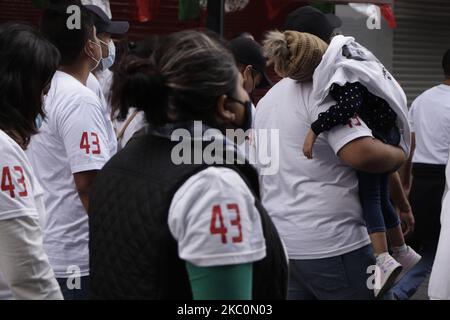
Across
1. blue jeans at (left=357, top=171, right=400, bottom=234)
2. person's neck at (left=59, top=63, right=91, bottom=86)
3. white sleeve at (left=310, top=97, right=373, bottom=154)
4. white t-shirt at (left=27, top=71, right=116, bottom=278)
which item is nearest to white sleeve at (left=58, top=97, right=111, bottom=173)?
white t-shirt at (left=27, top=71, right=116, bottom=278)

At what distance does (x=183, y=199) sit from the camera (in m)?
2.30

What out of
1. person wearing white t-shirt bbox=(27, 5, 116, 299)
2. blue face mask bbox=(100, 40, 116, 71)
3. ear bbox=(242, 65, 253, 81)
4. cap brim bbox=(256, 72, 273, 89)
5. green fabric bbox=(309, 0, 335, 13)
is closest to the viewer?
person wearing white t-shirt bbox=(27, 5, 116, 299)

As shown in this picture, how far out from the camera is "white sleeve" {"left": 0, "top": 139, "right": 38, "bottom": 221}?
2764mm

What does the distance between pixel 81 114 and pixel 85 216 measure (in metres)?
0.46

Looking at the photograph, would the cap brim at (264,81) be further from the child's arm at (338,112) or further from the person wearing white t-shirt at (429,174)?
the person wearing white t-shirt at (429,174)

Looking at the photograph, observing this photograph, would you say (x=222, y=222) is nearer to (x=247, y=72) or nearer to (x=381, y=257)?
(x=381, y=257)

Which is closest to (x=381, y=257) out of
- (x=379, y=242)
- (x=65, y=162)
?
(x=379, y=242)

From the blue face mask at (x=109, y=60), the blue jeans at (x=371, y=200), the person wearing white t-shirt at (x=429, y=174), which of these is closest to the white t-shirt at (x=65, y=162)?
the blue jeans at (x=371, y=200)

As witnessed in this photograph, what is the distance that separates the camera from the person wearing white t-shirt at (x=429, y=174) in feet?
24.6

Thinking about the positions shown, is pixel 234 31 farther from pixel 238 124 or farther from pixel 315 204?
pixel 238 124

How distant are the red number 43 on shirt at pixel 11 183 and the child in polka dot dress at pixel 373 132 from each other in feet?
5.02

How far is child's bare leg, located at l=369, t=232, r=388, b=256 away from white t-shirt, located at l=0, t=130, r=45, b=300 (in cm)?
174

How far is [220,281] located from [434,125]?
18.1ft

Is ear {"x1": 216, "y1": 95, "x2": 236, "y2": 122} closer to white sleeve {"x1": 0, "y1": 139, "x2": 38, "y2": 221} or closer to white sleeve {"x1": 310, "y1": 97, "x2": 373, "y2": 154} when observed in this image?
white sleeve {"x1": 0, "y1": 139, "x2": 38, "y2": 221}
